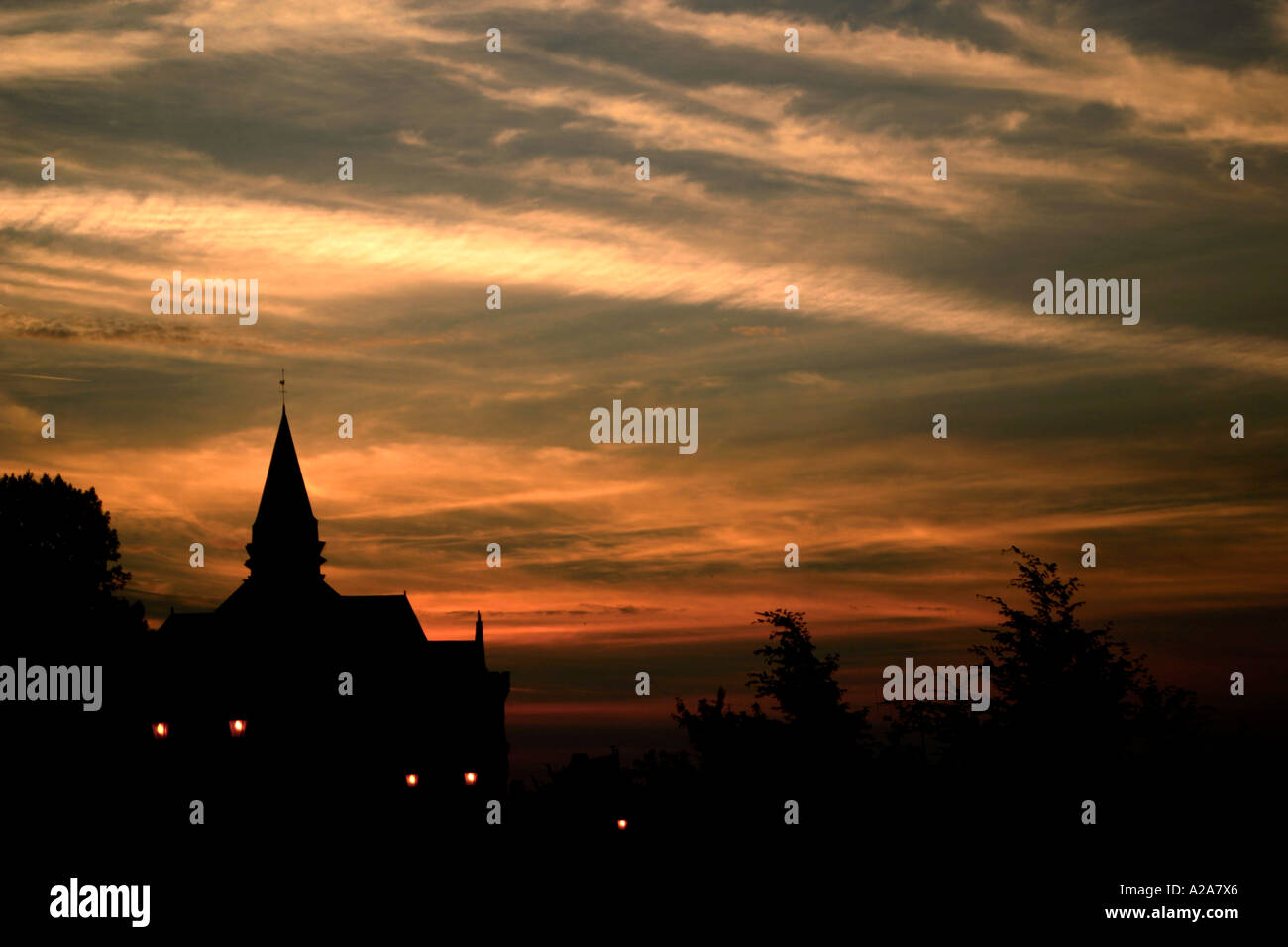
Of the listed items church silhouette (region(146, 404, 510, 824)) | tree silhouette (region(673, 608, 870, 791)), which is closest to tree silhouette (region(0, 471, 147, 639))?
church silhouette (region(146, 404, 510, 824))

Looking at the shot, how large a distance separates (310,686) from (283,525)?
10.9m

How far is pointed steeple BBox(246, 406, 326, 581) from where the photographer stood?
7912 centimetres

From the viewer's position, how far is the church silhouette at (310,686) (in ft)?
221

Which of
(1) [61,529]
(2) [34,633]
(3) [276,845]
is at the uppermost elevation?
(1) [61,529]

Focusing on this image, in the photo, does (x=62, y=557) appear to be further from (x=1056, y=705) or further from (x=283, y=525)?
(x=1056, y=705)

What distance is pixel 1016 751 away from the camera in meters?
22.7

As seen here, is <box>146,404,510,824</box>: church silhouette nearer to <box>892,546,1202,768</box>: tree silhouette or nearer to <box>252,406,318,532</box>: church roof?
<box>252,406,318,532</box>: church roof

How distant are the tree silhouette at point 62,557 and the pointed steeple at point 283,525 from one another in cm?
1125
